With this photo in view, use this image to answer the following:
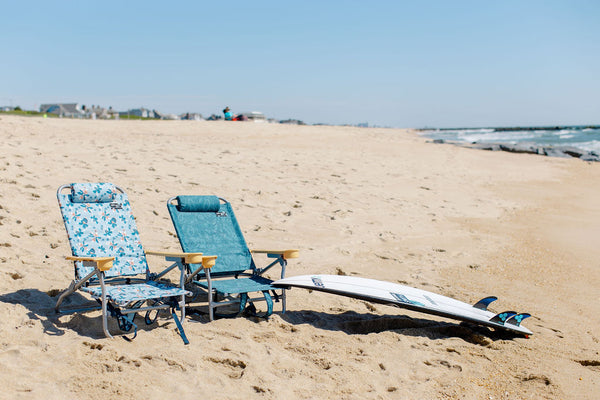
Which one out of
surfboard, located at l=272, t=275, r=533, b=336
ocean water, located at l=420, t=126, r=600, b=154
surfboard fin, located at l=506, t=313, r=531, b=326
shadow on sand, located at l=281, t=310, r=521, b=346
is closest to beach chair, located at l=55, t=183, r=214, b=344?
surfboard, located at l=272, t=275, r=533, b=336

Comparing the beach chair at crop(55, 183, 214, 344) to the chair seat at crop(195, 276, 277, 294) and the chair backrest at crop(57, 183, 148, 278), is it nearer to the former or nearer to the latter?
the chair backrest at crop(57, 183, 148, 278)

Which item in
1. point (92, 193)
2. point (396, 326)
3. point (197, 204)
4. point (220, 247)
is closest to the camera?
point (396, 326)

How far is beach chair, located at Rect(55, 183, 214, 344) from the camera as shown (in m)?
3.95

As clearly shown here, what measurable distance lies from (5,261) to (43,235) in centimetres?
92

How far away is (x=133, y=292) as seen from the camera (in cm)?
395

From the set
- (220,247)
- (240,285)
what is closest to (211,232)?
(220,247)

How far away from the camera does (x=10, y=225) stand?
5.91 m

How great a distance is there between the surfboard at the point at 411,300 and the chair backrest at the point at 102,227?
4.41ft

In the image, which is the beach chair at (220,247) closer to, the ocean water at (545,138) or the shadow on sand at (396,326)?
the shadow on sand at (396,326)

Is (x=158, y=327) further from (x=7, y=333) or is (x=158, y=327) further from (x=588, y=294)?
(x=588, y=294)

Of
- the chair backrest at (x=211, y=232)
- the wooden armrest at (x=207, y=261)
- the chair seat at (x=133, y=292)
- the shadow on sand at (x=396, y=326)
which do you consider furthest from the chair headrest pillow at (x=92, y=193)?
the shadow on sand at (x=396, y=326)

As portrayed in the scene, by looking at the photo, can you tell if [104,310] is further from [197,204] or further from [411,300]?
[411,300]

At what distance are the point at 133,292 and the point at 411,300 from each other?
7.43ft

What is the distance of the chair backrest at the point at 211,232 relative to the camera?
16.4ft
